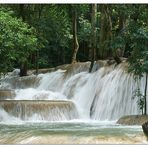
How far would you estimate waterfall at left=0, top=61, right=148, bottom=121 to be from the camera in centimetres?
1472

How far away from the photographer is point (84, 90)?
16.8 meters

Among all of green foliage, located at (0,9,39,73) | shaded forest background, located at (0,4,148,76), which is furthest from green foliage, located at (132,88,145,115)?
green foliage, located at (0,9,39,73)

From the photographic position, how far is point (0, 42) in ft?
44.9

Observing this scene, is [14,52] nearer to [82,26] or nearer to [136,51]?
[136,51]

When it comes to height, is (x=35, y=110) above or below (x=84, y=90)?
above

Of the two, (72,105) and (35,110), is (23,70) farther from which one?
(35,110)

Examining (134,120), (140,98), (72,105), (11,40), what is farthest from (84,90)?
(134,120)

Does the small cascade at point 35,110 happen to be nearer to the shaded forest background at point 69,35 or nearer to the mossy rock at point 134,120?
A: the shaded forest background at point 69,35

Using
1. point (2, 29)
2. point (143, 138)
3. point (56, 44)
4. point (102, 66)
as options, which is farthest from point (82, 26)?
point (143, 138)

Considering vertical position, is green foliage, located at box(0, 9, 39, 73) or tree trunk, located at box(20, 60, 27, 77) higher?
green foliage, located at box(0, 9, 39, 73)

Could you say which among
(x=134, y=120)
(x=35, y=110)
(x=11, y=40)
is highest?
(x=11, y=40)

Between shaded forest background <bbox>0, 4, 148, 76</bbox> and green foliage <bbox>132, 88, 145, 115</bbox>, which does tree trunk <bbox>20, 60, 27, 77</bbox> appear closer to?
shaded forest background <bbox>0, 4, 148, 76</bbox>

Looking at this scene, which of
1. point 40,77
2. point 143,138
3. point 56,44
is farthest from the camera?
point 56,44

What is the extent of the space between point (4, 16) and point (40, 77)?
18.7ft
